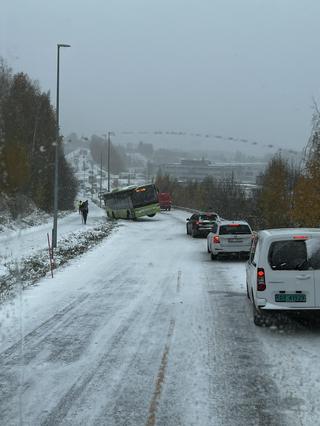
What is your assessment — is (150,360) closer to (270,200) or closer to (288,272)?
(288,272)

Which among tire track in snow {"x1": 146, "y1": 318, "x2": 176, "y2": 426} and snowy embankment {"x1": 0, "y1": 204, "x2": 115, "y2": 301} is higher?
tire track in snow {"x1": 146, "y1": 318, "x2": 176, "y2": 426}

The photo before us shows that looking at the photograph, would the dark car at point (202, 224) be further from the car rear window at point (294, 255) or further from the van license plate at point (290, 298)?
the van license plate at point (290, 298)

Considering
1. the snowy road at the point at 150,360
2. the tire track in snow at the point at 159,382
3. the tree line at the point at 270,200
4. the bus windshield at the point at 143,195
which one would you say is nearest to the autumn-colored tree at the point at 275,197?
the tree line at the point at 270,200

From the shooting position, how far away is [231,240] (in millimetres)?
21828

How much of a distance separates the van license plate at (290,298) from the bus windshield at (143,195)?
39796mm

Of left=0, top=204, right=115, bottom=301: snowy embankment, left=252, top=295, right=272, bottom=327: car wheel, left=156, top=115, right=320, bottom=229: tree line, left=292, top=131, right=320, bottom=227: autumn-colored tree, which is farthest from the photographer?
left=156, top=115, right=320, bottom=229: tree line

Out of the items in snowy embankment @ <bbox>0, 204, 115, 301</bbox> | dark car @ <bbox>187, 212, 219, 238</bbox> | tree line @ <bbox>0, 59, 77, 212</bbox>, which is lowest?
snowy embankment @ <bbox>0, 204, 115, 301</bbox>

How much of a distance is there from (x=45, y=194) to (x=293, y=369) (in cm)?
5414

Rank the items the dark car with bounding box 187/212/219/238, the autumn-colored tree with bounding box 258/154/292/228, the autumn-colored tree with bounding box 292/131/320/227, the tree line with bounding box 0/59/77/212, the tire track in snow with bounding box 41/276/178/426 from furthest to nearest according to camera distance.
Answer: the autumn-colored tree with bounding box 258/154/292/228 < the tree line with bounding box 0/59/77/212 < the dark car with bounding box 187/212/219/238 < the autumn-colored tree with bounding box 292/131/320/227 < the tire track in snow with bounding box 41/276/178/426

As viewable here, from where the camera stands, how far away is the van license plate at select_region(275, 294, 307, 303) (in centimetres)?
949

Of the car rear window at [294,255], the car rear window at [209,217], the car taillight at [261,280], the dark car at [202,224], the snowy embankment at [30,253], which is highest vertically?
the car rear window at [294,255]

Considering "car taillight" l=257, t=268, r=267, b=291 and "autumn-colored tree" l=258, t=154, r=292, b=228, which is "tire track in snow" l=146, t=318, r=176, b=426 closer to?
"car taillight" l=257, t=268, r=267, b=291

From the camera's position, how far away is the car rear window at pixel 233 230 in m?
21.9

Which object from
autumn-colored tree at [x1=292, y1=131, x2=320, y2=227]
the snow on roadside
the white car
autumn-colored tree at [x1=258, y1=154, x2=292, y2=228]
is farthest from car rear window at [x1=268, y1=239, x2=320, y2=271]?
autumn-colored tree at [x1=258, y1=154, x2=292, y2=228]
